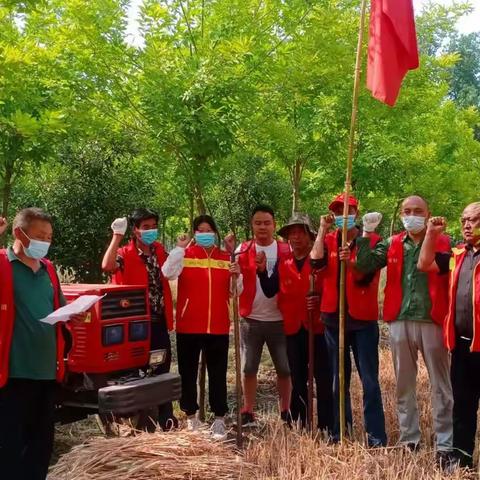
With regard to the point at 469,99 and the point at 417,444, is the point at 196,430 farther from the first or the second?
the point at 469,99

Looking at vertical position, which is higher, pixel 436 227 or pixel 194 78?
pixel 194 78

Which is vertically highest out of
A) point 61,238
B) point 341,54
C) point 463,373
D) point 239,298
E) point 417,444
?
point 341,54

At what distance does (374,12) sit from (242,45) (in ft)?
5.94

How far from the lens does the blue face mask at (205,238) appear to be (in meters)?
5.43

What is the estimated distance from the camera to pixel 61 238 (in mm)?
8750

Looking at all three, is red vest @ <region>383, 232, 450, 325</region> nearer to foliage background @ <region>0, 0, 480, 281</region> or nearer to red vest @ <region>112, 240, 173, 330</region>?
red vest @ <region>112, 240, 173, 330</region>

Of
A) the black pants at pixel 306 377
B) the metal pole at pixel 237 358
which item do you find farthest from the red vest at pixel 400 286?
the metal pole at pixel 237 358

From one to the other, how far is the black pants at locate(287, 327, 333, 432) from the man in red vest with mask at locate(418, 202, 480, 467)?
3.77 feet

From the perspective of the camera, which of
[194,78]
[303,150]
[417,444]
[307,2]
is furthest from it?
[303,150]

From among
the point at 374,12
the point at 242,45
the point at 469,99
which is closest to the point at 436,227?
the point at 374,12

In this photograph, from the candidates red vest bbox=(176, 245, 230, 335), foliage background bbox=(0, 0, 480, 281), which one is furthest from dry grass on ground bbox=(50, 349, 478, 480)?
foliage background bbox=(0, 0, 480, 281)

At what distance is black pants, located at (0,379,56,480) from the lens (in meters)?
3.66

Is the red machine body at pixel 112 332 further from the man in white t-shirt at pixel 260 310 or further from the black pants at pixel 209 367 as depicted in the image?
the man in white t-shirt at pixel 260 310

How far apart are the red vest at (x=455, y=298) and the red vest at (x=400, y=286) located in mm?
171
